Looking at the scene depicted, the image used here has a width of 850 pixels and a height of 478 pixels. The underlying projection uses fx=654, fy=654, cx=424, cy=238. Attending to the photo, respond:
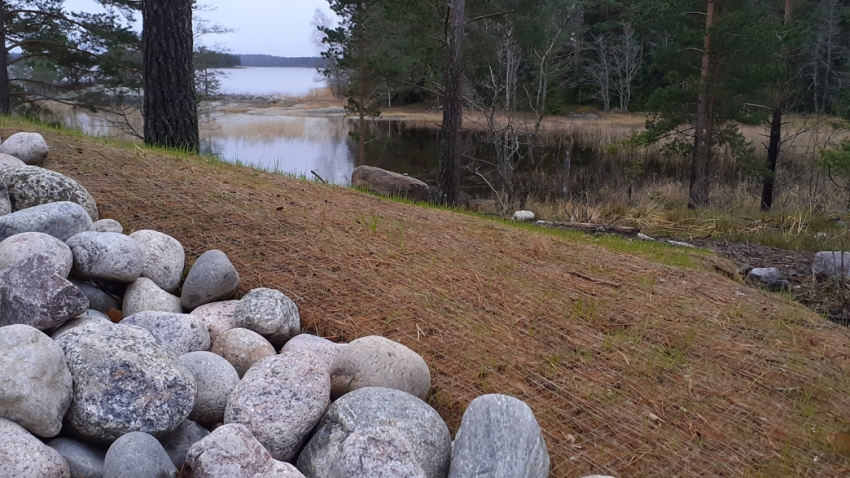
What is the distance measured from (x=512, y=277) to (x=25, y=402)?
301 cm

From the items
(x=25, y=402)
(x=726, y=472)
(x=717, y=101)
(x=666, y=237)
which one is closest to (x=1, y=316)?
(x=25, y=402)

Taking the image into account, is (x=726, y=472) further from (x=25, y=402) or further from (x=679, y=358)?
(x=25, y=402)

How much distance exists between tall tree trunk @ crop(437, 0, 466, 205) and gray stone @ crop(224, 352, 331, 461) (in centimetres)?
993

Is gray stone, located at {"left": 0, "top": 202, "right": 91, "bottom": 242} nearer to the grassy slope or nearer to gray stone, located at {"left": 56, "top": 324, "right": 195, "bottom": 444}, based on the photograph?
the grassy slope

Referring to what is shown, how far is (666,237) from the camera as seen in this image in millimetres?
9656

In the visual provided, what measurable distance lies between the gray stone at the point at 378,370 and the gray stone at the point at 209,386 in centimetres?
49

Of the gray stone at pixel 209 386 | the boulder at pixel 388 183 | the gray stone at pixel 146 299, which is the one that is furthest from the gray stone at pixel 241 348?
the boulder at pixel 388 183

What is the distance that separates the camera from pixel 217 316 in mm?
3584

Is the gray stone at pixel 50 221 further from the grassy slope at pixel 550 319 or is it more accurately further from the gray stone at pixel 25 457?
the gray stone at pixel 25 457

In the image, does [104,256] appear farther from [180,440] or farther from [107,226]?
[180,440]

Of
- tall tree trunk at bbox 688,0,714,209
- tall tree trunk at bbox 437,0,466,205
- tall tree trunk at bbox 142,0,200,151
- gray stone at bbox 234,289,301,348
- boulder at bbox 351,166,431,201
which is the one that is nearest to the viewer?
gray stone at bbox 234,289,301,348

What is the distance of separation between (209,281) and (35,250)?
87 centimetres

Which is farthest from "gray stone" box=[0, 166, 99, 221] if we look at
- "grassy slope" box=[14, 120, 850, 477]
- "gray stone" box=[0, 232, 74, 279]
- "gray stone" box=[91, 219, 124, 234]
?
"gray stone" box=[0, 232, 74, 279]

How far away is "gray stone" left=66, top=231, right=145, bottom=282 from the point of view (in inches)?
137
